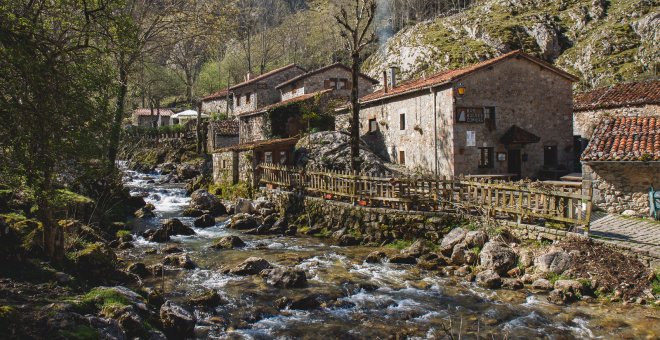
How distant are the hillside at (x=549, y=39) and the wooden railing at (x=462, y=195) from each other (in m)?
30.7

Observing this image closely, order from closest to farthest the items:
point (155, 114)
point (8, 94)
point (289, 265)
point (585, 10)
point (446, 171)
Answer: point (8, 94) < point (289, 265) < point (446, 171) < point (585, 10) < point (155, 114)

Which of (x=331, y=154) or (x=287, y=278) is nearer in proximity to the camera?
(x=287, y=278)

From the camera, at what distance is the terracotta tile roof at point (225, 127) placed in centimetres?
4316

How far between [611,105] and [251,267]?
24818mm

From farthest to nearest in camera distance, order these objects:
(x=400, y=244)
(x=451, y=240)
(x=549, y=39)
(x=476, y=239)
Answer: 1. (x=549, y=39)
2. (x=400, y=244)
3. (x=451, y=240)
4. (x=476, y=239)

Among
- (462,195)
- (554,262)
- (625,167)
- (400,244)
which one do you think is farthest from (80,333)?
(625,167)

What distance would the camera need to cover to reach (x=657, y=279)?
10.9 meters

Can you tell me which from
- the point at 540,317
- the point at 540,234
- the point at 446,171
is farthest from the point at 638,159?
the point at 446,171

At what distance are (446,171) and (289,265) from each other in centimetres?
1237

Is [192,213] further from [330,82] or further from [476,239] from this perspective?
[330,82]

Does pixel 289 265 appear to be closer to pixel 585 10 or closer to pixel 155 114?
pixel 585 10

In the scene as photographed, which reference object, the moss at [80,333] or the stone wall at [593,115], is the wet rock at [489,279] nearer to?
the moss at [80,333]

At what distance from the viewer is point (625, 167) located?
1619 cm

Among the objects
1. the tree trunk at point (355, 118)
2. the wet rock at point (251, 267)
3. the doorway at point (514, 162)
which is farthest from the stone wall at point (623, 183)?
the wet rock at point (251, 267)
